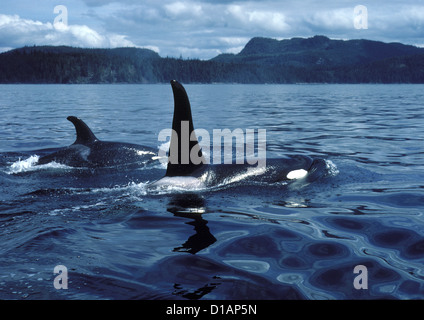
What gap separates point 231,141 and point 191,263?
14264 mm

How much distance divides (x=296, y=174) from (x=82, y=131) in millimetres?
7182

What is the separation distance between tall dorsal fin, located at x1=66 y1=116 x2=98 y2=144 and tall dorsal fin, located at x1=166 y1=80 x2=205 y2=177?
5436 millimetres

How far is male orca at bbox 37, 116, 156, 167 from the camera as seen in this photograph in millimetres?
13469

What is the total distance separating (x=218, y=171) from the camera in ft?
32.6

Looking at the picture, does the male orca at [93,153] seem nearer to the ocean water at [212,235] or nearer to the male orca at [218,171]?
the ocean water at [212,235]

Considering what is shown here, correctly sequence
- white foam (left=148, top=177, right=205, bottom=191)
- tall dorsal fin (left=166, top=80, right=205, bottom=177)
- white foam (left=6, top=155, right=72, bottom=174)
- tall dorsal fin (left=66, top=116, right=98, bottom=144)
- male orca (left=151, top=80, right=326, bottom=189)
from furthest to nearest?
tall dorsal fin (left=66, top=116, right=98, bottom=144), white foam (left=6, top=155, right=72, bottom=174), white foam (left=148, top=177, right=205, bottom=191), male orca (left=151, top=80, right=326, bottom=189), tall dorsal fin (left=166, top=80, right=205, bottom=177)

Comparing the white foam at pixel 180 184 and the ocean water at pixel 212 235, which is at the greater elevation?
the white foam at pixel 180 184

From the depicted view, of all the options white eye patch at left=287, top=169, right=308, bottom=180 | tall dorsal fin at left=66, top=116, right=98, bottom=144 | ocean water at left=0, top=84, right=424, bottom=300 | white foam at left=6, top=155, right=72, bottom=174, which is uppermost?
tall dorsal fin at left=66, top=116, right=98, bottom=144

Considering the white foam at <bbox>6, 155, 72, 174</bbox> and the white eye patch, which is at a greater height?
the white eye patch

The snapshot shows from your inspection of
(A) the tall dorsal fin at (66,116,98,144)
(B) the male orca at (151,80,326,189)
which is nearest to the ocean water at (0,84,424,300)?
(B) the male orca at (151,80,326,189)

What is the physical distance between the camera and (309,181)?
32.9 feet

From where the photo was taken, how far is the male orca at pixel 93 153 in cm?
1347

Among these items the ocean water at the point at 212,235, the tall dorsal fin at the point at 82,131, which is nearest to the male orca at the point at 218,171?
the ocean water at the point at 212,235

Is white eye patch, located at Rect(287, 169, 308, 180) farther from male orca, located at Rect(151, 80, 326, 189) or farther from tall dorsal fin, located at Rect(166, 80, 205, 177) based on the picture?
tall dorsal fin, located at Rect(166, 80, 205, 177)
